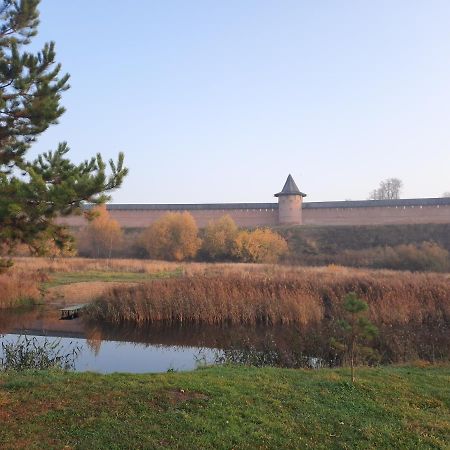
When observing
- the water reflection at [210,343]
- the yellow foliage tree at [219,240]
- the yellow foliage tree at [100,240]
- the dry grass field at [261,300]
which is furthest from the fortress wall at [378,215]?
the water reflection at [210,343]

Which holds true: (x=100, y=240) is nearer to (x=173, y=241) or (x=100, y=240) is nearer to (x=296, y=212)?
(x=173, y=241)

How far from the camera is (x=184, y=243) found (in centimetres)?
3353

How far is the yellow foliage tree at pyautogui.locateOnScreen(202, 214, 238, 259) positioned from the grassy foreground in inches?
1097

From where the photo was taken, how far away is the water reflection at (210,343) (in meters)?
7.86

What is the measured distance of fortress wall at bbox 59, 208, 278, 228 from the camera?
42.4m

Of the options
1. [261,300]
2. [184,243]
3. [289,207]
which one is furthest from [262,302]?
[289,207]

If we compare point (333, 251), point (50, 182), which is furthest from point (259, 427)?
point (333, 251)

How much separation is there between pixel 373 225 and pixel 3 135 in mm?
38177

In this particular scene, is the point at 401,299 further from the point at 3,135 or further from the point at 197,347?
the point at 3,135

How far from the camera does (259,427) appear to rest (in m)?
3.87

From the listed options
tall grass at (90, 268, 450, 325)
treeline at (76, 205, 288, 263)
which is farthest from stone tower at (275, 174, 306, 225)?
tall grass at (90, 268, 450, 325)

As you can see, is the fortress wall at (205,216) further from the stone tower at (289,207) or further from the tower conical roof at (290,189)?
the tower conical roof at (290,189)

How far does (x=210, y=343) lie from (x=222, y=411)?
5.35 meters

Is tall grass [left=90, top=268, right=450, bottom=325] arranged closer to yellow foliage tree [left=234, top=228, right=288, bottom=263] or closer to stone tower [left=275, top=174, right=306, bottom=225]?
yellow foliage tree [left=234, top=228, right=288, bottom=263]
